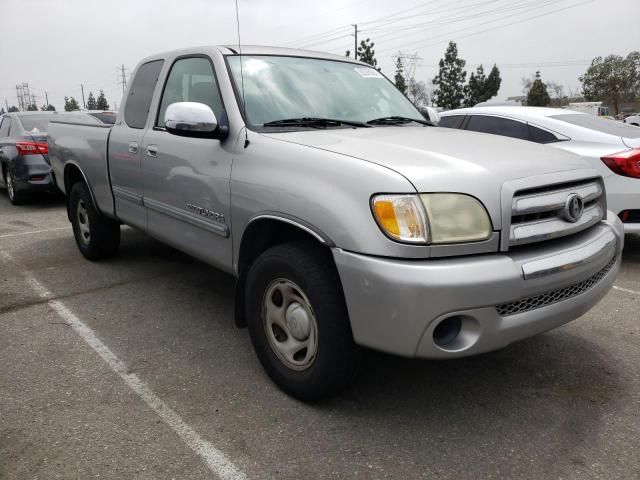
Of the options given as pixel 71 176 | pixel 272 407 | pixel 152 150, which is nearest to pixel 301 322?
pixel 272 407

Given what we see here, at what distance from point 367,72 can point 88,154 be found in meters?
2.60

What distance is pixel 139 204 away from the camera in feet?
13.4

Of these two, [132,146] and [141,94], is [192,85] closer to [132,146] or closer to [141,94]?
[132,146]

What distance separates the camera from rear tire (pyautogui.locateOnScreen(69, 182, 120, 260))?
5.07 metres

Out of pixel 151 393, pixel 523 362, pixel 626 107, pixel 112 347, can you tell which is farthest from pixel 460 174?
pixel 626 107

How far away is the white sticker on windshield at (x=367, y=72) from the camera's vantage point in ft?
13.0

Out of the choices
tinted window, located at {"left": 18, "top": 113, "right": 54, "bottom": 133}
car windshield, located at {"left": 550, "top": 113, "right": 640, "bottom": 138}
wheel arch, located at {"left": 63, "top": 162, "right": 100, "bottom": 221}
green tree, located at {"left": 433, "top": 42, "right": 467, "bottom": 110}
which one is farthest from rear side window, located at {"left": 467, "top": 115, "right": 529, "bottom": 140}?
green tree, located at {"left": 433, "top": 42, "right": 467, "bottom": 110}

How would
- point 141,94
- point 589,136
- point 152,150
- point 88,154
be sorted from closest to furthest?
point 152,150 → point 141,94 → point 88,154 → point 589,136

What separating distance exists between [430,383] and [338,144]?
4.57 feet

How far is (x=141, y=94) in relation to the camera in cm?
434

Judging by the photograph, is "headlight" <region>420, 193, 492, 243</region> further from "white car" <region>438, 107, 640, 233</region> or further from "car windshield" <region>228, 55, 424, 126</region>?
"white car" <region>438, 107, 640, 233</region>

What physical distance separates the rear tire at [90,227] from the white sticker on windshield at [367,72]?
271 cm

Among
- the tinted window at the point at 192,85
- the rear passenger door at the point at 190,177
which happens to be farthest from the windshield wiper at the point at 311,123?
the tinted window at the point at 192,85

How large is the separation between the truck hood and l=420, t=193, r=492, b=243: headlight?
3 cm
